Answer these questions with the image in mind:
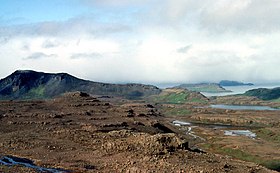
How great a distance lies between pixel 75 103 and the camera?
116188mm

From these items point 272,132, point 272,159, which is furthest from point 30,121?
point 272,132

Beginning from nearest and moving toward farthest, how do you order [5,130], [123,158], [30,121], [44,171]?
1. [44,171]
2. [123,158]
3. [5,130]
4. [30,121]

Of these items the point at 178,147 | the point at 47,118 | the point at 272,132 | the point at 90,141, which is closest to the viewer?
the point at 178,147

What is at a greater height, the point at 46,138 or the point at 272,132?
the point at 46,138

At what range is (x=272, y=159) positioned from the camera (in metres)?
91.5

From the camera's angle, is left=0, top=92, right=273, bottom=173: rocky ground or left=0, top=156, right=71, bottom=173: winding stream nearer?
left=0, top=92, right=273, bottom=173: rocky ground

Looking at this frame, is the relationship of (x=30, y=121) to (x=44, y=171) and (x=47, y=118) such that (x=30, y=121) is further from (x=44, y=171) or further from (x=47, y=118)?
(x=44, y=171)

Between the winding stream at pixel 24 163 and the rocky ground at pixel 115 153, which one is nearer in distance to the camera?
the rocky ground at pixel 115 153

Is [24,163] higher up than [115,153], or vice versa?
[115,153]

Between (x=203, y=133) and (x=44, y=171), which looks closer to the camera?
(x=44, y=171)

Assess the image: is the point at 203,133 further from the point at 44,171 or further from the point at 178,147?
the point at 44,171

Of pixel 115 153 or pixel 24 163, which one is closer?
pixel 24 163

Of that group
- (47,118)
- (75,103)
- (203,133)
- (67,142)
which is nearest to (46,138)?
(67,142)

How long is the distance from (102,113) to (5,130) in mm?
39905
